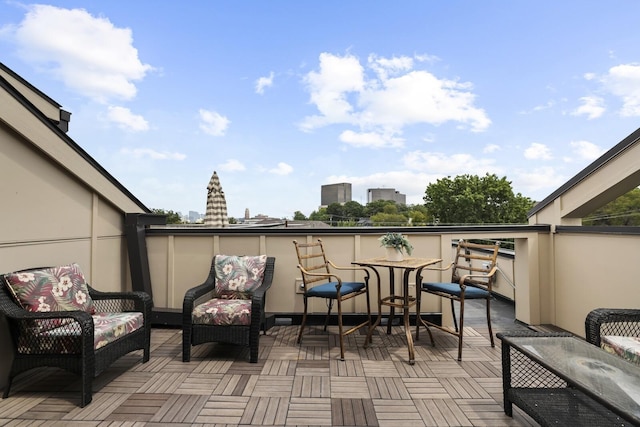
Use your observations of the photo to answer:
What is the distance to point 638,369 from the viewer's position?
1.54m

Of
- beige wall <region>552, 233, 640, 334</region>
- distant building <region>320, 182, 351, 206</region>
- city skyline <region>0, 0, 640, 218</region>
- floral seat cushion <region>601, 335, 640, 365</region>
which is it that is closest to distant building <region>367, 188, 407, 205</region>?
distant building <region>320, 182, 351, 206</region>

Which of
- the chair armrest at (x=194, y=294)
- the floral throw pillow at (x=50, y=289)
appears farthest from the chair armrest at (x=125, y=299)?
the chair armrest at (x=194, y=294)

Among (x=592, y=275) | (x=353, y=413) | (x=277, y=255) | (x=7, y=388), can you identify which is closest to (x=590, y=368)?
(x=353, y=413)

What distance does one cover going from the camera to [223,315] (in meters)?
2.76

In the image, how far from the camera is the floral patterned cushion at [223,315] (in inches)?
108

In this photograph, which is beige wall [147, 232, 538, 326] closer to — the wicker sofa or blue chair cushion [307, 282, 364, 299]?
blue chair cushion [307, 282, 364, 299]

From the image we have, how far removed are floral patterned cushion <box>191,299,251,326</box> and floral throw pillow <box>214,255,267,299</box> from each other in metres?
0.37

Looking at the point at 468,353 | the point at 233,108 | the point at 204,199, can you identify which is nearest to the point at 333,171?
the point at 233,108

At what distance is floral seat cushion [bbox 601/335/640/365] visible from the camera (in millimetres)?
1832

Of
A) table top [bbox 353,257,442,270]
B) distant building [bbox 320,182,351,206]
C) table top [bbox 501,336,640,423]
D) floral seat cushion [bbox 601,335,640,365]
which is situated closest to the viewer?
table top [bbox 501,336,640,423]

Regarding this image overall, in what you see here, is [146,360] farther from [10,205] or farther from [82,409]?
[10,205]

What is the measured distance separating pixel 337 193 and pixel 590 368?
2664 centimetres

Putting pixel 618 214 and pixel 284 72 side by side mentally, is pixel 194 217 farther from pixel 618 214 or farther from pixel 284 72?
pixel 618 214

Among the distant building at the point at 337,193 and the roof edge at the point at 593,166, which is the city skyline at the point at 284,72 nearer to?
the roof edge at the point at 593,166
